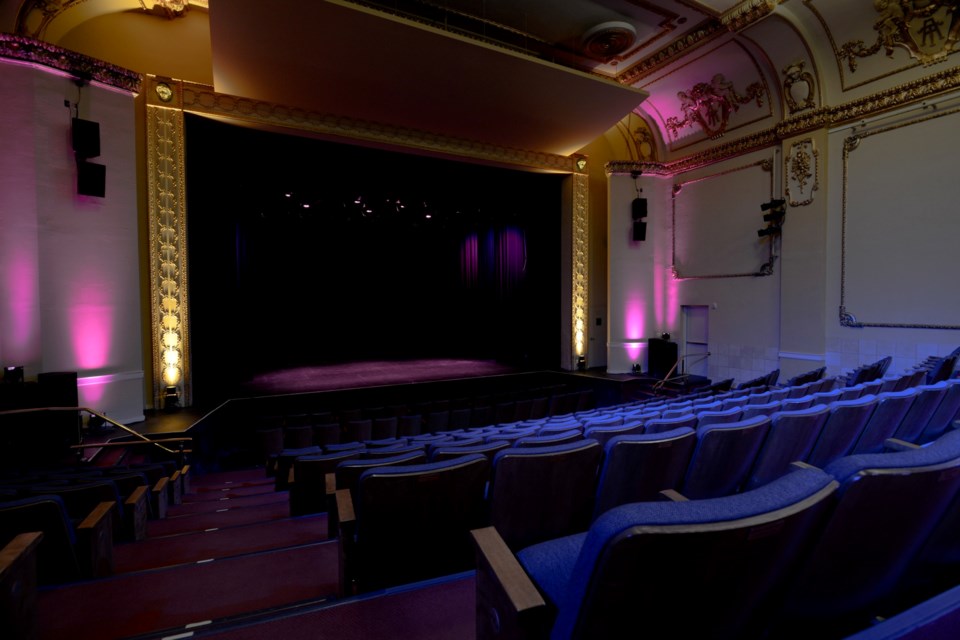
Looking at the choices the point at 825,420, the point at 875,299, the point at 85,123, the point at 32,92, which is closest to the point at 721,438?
the point at 825,420

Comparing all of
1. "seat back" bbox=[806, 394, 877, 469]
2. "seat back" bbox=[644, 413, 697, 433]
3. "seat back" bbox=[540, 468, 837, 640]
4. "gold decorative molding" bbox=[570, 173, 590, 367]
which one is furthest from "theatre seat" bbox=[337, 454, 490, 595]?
"gold decorative molding" bbox=[570, 173, 590, 367]

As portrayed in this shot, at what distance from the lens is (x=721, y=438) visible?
202cm

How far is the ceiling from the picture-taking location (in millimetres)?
5785

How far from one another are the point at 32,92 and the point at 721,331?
12.2m

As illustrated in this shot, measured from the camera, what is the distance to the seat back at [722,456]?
202 centimetres

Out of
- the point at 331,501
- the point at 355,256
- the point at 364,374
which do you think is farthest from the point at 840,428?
the point at 355,256

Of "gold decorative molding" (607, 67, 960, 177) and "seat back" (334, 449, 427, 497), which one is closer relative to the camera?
"seat back" (334, 449, 427, 497)

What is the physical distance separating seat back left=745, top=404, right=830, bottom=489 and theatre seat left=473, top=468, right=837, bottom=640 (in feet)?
4.94

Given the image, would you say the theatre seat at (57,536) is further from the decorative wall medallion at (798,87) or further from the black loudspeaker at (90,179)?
the decorative wall medallion at (798,87)

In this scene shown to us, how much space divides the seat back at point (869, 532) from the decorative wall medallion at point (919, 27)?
864cm

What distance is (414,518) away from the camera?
5.32 ft

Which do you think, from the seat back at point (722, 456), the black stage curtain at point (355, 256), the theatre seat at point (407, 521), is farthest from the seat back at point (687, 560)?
the black stage curtain at point (355, 256)

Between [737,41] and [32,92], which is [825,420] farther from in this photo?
[32,92]

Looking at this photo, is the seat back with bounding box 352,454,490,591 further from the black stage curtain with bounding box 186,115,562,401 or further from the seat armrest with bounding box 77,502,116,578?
the black stage curtain with bounding box 186,115,562,401
